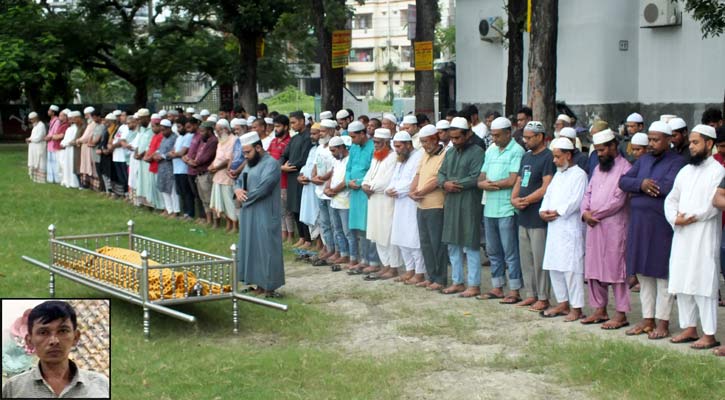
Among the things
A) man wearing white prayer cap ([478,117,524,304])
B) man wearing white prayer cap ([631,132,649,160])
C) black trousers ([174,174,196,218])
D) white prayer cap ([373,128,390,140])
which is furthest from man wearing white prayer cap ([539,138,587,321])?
black trousers ([174,174,196,218])

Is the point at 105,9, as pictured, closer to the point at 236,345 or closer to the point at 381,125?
the point at 381,125

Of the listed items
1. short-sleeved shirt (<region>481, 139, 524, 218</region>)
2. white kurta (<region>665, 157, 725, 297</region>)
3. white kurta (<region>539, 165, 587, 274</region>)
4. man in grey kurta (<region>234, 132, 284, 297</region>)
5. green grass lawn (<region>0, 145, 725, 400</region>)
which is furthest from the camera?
man in grey kurta (<region>234, 132, 284, 297</region>)

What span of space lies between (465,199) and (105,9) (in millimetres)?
24426

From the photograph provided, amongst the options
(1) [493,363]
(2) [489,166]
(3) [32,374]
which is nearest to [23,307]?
(3) [32,374]

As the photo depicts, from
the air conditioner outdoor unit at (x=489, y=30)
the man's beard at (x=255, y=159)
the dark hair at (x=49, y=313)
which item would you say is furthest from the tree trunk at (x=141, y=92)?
the dark hair at (x=49, y=313)

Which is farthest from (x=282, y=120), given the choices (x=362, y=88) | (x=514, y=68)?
(x=362, y=88)

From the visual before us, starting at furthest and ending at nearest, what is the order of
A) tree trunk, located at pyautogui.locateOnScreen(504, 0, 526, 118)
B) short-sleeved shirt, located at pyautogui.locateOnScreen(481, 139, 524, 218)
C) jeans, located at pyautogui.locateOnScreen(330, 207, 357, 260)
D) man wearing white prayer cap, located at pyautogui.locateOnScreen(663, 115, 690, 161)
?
tree trunk, located at pyautogui.locateOnScreen(504, 0, 526, 118)
jeans, located at pyautogui.locateOnScreen(330, 207, 357, 260)
short-sleeved shirt, located at pyautogui.locateOnScreen(481, 139, 524, 218)
man wearing white prayer cap, located at pyautogui.locateOnScreen(663, 115, 690, 161)

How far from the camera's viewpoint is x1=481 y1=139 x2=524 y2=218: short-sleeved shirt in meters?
12.0

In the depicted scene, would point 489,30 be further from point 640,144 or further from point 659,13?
point 640,144

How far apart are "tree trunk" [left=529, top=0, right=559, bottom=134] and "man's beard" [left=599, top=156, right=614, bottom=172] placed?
174 inches

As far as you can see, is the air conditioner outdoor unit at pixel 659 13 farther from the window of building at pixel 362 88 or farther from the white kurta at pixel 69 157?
the window of building at pixel 362 88

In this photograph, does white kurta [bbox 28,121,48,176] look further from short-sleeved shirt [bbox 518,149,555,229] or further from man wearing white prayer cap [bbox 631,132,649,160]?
man wearing white prayer cap [bbox 631,132,649,160]

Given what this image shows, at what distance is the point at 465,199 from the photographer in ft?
41.0

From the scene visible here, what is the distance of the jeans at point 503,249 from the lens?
12016 millimetres
